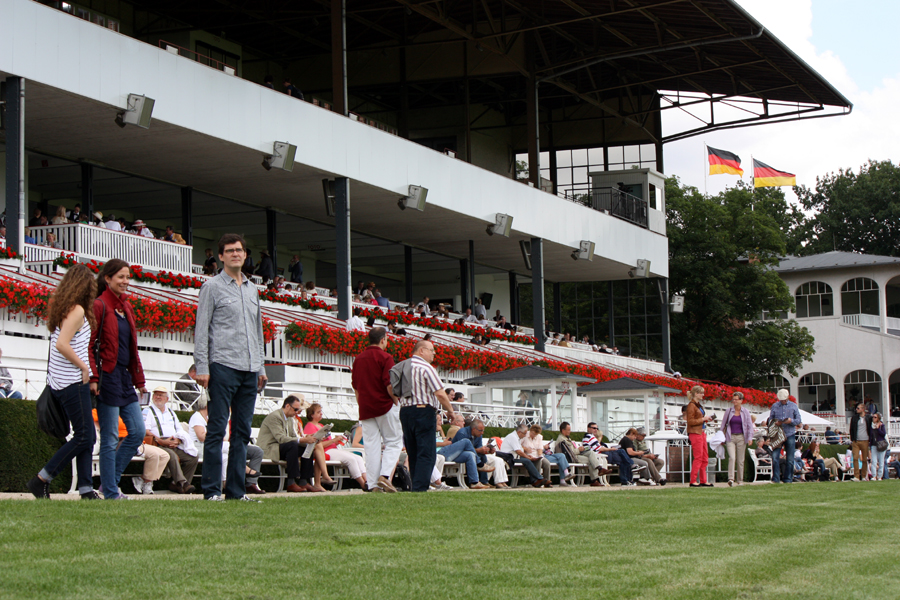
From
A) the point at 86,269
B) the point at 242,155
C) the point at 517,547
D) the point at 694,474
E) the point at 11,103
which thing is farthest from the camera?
the point at 242,155

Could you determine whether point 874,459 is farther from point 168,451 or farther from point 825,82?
point 825,82

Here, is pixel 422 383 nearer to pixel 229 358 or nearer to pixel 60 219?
pixel 229 358

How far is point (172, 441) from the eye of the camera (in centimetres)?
1229

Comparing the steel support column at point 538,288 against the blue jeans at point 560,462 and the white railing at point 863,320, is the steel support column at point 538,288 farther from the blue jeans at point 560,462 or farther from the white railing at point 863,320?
the white railing at point 863,320

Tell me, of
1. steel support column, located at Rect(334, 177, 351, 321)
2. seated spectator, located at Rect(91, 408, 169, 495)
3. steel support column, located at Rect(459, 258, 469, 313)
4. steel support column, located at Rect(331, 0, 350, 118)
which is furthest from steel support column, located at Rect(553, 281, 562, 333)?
seated spectator, located at Rect(91, 408, 169, 495)

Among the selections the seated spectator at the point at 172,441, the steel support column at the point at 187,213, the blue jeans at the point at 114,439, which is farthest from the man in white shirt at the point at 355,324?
the blue jeans at the point at 114,439

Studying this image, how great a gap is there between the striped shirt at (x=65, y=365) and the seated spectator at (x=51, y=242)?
15.0 meters

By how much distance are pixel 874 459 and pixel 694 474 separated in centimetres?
735

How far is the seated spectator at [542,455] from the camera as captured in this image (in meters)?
18.0

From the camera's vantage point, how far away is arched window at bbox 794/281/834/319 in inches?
2591

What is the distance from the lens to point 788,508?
1111cm

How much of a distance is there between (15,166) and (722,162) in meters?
33.5

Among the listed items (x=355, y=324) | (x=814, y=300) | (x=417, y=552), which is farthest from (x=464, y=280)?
(x=417, y=552)

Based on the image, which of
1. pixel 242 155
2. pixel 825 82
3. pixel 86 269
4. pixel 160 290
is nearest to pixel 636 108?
pixel 825 82
